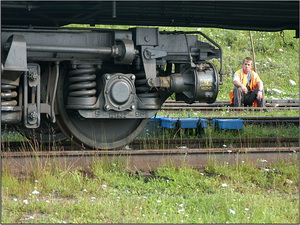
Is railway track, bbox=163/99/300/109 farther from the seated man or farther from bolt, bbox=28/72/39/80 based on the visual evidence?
bolt, bbox=28/72/39/80

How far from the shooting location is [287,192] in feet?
21.2

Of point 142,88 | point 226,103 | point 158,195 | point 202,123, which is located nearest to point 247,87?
point 226,103

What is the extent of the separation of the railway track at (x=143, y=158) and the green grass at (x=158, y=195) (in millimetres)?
141

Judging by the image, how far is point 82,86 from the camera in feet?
25.1

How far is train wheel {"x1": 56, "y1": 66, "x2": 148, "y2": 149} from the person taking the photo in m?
7.95

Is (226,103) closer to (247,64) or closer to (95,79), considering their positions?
(247,64)

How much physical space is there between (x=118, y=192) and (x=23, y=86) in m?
2.27

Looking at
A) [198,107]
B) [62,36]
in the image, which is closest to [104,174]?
[62,36]

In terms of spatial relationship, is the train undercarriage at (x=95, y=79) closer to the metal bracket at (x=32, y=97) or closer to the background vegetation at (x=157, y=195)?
the metal bracket at (x=32, y=97)

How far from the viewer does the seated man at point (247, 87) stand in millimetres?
13656

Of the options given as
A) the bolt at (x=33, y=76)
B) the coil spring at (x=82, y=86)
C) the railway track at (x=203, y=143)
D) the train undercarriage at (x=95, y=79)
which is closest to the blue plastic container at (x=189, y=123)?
the railway track at (x=203, y=143)

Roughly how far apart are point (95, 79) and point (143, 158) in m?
1.47

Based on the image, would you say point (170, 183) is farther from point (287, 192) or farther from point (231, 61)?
point (231, 61)


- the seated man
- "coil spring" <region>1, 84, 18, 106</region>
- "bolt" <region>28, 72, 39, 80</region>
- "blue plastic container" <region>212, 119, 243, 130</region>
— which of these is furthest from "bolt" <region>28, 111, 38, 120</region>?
the seated man
